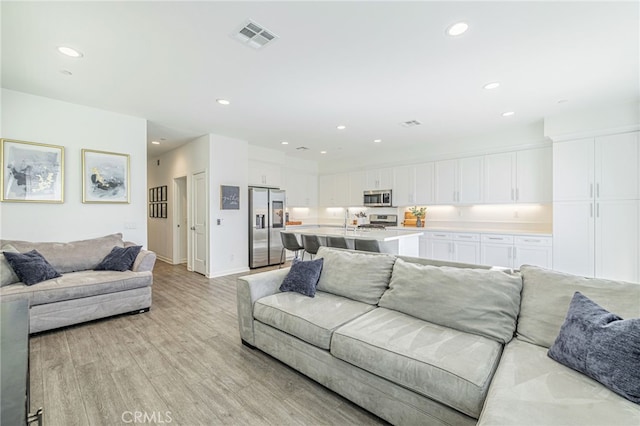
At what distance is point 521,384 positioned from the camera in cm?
128

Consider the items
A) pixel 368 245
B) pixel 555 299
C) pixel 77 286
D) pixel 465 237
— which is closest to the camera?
pixel 555 299

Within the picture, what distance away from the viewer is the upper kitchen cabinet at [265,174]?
627 cm

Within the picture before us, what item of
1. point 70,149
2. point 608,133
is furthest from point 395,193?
point 70,149

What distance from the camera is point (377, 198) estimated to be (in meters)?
6.84

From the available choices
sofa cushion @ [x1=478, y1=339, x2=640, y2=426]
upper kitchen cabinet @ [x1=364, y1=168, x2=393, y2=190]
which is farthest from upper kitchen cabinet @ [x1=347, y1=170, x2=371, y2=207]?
sofa cushion @ [x1=478, y1=339, x2=640, y2=426]

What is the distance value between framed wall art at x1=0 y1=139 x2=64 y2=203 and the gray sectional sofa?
10.4 feet

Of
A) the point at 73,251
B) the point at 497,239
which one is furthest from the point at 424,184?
the point at 73,251

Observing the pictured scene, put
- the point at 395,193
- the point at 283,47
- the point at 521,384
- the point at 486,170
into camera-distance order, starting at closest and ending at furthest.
→ the point at 521,384 < the point at 283,47 < the point at 486,170 < the point at 395,193

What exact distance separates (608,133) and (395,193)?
3613 millimetres

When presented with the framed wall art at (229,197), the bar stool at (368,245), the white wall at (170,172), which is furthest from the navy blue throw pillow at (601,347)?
the white wall at (170,172)

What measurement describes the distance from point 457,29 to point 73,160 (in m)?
4.88

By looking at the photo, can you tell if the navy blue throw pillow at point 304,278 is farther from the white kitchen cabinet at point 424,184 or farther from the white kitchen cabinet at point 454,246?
the white kitchen cabinet at point 424,184

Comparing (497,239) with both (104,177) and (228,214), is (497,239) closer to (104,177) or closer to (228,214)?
(228,214)

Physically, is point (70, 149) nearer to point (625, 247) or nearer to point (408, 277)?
point (408, 277)
